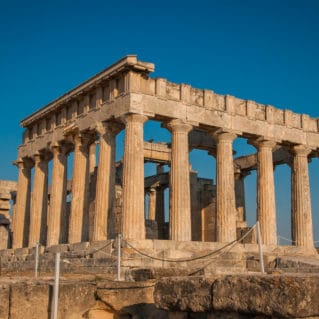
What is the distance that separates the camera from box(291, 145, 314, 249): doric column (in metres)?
28.9

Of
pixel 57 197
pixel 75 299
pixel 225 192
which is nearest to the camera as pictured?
pixel 75 299

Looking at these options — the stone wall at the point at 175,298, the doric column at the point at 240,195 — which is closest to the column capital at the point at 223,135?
the doric column at the point at 240,195

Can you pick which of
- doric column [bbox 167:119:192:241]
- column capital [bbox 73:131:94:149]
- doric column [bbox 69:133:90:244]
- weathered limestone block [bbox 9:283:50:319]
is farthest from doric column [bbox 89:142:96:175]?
weathered limestone block [bbox 9:283:50:319]

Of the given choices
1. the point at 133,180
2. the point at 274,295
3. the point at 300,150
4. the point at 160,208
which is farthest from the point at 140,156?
the point at 274,295

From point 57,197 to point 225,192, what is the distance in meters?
9.60

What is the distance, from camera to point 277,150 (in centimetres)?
3328

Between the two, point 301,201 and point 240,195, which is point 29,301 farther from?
point 240,195

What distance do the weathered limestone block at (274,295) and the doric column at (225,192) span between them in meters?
20.3

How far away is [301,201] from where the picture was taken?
29.3 meters

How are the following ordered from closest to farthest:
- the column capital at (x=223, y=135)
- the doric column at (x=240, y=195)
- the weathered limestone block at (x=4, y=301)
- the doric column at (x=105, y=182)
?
1. the weathered limestone block at (x=4, y=301)
2. the doric column at (x=105, y=182)
3. the column capital at (x=223, y=135)
4. the doric column at (x=240, y=195)

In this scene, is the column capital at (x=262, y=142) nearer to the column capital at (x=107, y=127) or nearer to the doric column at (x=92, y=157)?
the column capital at (x=107, y=127)

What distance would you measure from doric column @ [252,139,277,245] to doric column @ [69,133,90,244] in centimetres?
935

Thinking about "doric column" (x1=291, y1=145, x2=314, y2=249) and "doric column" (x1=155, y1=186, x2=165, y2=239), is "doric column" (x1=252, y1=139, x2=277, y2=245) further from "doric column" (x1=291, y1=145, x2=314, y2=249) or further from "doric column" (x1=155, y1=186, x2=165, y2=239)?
"doric column" (x1=155, y1=186, x2=165, y2=239)

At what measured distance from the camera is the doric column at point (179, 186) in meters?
23.6
